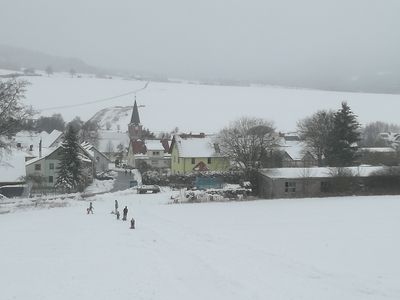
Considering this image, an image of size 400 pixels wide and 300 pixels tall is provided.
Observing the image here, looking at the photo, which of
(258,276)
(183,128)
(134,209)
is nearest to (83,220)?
(134,209)

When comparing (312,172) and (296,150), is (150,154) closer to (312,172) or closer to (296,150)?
(296,150)

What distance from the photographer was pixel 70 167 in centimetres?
5497

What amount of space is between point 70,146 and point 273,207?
27.8m

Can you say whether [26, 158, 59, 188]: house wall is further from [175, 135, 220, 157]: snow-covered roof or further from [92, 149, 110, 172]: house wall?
[92, 149, 110, 172]: house wall

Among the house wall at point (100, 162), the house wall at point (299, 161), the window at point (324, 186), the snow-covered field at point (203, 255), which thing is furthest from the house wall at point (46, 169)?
the window at point (324, 186)

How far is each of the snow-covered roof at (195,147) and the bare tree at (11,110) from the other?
95.6 feet

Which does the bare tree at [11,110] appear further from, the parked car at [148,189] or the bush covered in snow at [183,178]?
the bush covered in snow at [183,178]

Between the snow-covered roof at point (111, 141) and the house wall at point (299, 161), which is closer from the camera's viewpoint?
the house wall at point (299, 161)

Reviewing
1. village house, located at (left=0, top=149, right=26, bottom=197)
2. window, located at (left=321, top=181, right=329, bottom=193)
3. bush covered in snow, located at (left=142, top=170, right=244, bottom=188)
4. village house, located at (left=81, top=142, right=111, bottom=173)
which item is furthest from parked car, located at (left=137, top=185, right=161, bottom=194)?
village house, located at (left=81, top=142, right=111, bottom=173)

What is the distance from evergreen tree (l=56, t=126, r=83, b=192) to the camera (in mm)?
54344

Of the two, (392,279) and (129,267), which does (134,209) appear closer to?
(129,267)

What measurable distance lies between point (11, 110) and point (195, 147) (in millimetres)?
31830

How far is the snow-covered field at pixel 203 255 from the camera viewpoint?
51.8 ft

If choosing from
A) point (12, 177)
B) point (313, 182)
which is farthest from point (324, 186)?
point (12, 177)
